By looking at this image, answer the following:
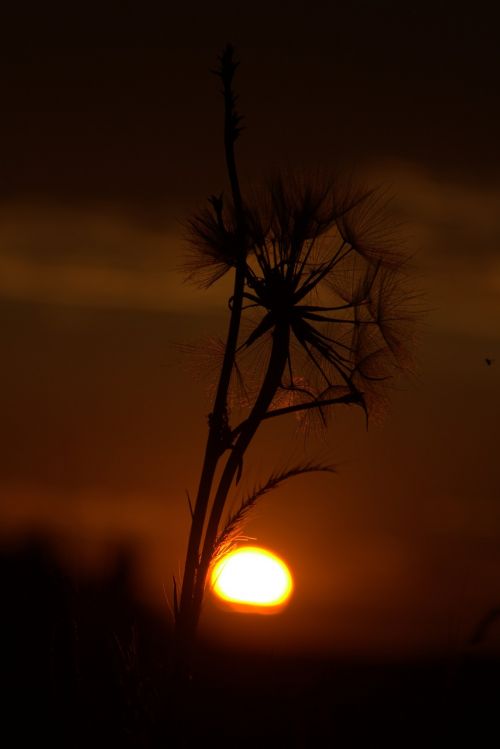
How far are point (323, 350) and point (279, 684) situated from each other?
6.67ft

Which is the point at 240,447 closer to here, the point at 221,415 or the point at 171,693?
the point at 221,415

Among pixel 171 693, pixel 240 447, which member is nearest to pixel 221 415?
pixel 240 447

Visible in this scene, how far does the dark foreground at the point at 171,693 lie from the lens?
13.8 feet

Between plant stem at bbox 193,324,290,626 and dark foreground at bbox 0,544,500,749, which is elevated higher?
plant stem at bbox 193,324,290,626

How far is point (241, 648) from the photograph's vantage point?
6.32 m

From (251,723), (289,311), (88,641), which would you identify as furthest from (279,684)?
(289,311)

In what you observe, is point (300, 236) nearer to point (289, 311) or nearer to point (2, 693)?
point (289, 311)

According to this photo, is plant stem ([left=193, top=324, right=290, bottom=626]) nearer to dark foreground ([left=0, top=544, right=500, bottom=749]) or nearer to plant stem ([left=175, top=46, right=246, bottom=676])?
plant stem ([left=175, top=46, right=246, bottom=676])

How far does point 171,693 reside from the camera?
420 centimetres

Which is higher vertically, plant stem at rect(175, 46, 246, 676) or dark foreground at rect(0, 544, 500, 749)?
plant stem at rect(175, 46, 246, 676)

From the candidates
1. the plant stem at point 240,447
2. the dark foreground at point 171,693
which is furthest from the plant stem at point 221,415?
the dark foreground at point 171,693

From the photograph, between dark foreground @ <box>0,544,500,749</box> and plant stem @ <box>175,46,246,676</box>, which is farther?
plant stem @ <box>175,46,246,676</box>

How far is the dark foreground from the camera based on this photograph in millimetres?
4219

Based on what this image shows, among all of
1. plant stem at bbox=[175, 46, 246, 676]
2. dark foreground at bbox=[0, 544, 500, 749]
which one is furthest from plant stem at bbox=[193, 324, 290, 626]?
dark foreground at bbox=[0, 544, 500, 749]
